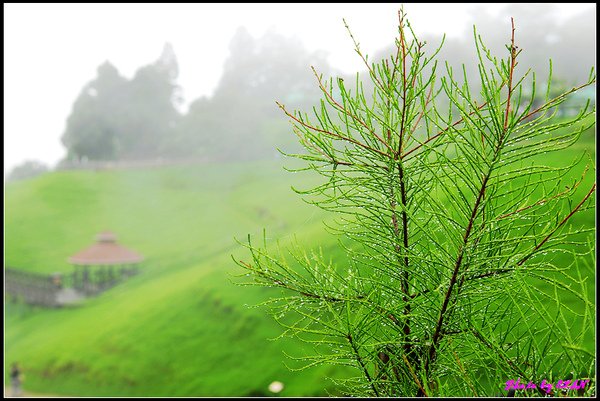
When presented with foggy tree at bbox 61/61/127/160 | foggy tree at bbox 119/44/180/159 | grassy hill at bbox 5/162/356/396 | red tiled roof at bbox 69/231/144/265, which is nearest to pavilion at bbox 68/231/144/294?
red tiled roof at bbox 69/231/144/265

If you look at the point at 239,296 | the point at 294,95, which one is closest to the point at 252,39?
the point at 294,95

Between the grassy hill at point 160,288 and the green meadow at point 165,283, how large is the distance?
0.05ft

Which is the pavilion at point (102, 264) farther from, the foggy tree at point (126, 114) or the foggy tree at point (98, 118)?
the foggy tree at point (98, 118)

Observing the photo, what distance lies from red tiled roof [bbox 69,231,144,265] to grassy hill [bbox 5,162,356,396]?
0.99 ft

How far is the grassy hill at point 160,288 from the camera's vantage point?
167 inches

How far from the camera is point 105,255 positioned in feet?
26.2

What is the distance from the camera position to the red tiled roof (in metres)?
7.93

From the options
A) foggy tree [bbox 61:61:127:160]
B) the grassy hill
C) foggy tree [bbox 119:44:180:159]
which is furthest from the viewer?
foggy tree [bbox 61:61:127:160]

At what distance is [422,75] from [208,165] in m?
7.99

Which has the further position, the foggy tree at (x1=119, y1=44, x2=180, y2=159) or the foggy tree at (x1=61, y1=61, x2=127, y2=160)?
the foggy tree at (x1=61, y1=61, x2=127, y2=160)

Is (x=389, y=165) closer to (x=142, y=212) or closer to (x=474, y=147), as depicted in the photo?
(x=474, y=147)

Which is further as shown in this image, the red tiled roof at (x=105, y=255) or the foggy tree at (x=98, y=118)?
the foggy tree at (x=98, y=118)

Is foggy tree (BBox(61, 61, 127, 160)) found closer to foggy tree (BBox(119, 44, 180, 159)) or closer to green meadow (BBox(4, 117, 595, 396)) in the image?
foggy tree (BBox(119, 44, 180, 159))


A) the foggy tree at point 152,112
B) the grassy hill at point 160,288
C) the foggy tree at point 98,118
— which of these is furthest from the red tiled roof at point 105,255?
the foggy tree at point 98,118
